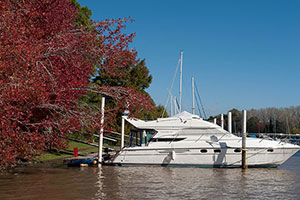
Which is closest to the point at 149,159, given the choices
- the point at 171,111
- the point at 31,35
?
the point at 31,35

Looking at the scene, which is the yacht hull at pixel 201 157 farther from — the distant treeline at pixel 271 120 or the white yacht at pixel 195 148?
the distant treeline at pixel 271 120

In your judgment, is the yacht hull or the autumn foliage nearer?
the autumn foliage

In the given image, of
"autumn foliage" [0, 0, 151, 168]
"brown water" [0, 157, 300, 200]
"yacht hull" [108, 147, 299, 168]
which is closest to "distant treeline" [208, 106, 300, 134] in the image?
"yacht hull" [108, 147, 299, 168]

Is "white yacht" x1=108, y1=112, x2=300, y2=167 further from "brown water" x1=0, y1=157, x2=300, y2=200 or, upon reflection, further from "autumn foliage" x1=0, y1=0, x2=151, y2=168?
"autumn foliage" x1=0, y1=0, x2=151, y2=168

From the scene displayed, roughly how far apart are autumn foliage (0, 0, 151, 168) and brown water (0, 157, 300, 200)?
1838 millimetres

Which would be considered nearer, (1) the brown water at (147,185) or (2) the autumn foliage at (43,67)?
(2) the autumn foliage at (43,67)

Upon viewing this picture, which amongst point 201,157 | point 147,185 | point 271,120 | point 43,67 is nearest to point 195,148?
point 201,157

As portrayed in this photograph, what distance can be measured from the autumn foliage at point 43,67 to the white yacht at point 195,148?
848cm

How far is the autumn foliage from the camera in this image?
9.59 m

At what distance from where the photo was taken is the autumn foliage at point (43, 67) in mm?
9594

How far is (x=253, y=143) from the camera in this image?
2216cm

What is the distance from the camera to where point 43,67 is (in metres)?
11.3

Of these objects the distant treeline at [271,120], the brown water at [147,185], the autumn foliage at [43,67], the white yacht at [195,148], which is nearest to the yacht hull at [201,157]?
the white yacht at [195,148]

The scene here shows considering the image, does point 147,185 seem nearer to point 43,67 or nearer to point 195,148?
point 43,67
